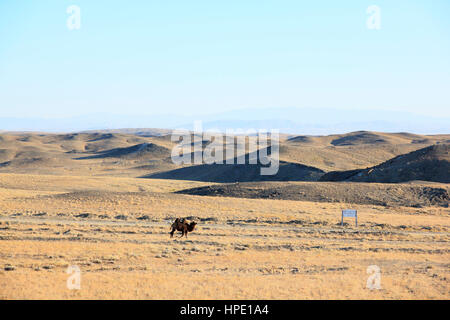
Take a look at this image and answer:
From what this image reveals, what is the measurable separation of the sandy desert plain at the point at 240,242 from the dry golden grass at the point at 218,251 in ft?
0.18

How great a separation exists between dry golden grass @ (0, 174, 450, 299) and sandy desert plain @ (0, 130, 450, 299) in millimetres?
54

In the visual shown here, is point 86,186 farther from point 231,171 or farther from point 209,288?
point 209,288

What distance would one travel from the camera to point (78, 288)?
13.2 m

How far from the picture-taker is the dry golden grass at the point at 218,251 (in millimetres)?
13602

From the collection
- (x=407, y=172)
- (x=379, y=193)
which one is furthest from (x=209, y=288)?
(x=407, y=172)

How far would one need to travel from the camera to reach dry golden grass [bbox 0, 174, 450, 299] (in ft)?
44.6

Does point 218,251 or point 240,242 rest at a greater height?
point 218,251

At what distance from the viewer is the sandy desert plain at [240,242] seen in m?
13.8

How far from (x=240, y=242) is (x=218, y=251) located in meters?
2.33

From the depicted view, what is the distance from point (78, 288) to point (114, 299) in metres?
1.44

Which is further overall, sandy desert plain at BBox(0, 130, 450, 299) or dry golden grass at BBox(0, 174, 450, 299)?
sandy desert plain at BBox(0, 130, 450, 299)

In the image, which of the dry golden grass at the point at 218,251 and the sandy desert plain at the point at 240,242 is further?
the sandy desert plain at the point at 240,242

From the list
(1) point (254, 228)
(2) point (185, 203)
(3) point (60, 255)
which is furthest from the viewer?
(2) point (185, 203)

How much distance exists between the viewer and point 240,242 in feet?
70.8
